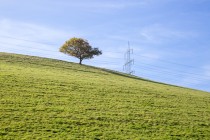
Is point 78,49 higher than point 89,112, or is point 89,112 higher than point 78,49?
point 78,49

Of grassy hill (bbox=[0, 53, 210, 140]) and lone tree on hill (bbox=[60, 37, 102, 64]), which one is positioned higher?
lone tree on hill (bbox=[60, 37, 102, 64])

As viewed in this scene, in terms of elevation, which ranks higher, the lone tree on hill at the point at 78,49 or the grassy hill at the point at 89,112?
the lone tree on hill at the point at 78,49

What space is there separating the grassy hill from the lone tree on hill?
133 ft

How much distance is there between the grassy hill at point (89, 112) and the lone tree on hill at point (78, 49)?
40492 mm

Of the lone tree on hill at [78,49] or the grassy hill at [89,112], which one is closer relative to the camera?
the grassy hill at [89,112]

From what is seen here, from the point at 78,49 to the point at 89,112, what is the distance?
2217 inches

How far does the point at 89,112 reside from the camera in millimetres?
32906

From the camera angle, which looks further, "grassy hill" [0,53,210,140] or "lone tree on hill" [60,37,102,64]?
"lone tree on hill" [60,37,102,64]

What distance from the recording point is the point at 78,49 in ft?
290

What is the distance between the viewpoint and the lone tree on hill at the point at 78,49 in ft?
288

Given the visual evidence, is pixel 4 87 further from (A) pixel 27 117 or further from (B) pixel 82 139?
(B) pixel 82 139

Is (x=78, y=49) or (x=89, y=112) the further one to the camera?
(x=78, y=49)

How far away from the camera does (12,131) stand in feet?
84.2

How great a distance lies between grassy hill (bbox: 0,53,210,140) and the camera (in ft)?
90.0
